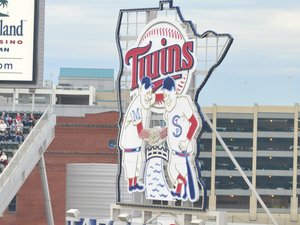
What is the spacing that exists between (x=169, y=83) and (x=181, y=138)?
71.6 inches

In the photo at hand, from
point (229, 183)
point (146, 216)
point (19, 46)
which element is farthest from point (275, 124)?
point (146, 216)

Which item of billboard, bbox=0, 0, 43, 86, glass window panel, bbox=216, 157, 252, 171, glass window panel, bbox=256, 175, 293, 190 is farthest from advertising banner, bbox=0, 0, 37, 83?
glass window panel, bbox=256, 175, 293, 190

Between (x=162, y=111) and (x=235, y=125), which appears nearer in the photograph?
(x=162, y=111)

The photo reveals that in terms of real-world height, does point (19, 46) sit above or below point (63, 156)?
above

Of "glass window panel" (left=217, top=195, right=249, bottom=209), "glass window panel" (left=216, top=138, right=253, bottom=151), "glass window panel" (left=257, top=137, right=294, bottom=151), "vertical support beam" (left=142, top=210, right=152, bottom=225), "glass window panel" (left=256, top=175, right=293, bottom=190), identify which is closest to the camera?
"vertical support beam" (left=142, top=210, right=152, bottom=225)

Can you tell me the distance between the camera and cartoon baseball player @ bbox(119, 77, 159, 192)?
43.2 metres

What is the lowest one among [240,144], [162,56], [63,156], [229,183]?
[229,183]

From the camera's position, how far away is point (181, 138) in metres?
42.1

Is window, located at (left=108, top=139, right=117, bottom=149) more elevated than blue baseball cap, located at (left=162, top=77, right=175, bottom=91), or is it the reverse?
blue baseball cap, located at (left=162, top=77, right=175, bottom=91)

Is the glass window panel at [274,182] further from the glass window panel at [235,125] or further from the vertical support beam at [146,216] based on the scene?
the vertical support beam at [146,216]

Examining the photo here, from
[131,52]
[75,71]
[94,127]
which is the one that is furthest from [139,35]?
[75,71]

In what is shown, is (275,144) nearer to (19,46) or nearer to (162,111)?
(19,46)

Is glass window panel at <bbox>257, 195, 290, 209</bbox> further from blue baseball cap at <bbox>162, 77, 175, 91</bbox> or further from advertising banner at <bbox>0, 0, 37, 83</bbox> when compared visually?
blue baseball cap at <bbox>162, 77, 175, 91</bbox>

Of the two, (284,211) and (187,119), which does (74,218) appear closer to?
(187,119)
